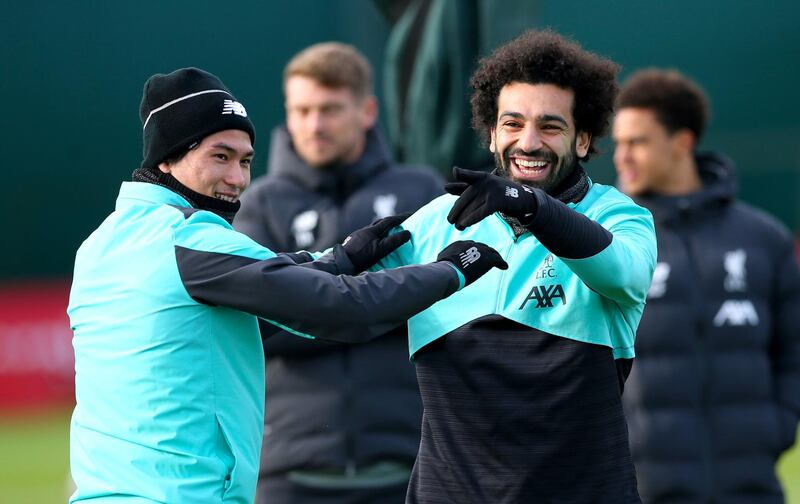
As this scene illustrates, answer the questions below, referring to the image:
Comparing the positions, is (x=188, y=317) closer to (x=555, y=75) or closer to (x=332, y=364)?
(x=555, y=75)

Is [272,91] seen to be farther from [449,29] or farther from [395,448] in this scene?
[395,448]

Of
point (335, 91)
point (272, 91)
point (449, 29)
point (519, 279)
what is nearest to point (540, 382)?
point (519, 279)

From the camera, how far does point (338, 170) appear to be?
16.4ft

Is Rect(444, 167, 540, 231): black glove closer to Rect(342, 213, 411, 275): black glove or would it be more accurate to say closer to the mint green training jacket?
the mint green training jacket

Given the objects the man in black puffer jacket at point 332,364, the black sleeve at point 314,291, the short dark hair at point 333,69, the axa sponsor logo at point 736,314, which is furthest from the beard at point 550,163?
the axa sponsor logo at point 736,314

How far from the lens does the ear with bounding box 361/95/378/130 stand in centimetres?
516

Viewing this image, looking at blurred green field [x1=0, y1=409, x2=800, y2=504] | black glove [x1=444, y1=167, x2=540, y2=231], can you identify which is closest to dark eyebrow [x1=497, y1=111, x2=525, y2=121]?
black glove [x1=444, y1=167, x2=540, y2=231]

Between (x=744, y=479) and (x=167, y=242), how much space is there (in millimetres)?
2767

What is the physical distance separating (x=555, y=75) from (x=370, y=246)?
0.63 metres

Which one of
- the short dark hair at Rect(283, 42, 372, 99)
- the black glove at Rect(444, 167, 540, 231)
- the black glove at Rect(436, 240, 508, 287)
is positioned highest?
the short dark hair at Rect(283, 42, 372, 99)

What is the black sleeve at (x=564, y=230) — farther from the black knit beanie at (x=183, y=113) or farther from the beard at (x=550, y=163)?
the black knit beanie at (x=183, y=113)

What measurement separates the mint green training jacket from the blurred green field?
632 centimetres

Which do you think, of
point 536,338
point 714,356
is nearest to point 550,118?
point 536,338

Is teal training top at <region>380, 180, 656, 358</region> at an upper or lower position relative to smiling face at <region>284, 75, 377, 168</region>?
lower
